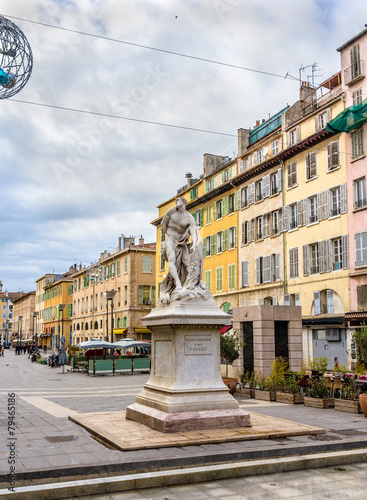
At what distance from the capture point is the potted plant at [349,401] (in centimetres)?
1248

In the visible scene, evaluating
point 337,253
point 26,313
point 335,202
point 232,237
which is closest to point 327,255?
point 337,253

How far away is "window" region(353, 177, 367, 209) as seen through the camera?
2703 centimetres

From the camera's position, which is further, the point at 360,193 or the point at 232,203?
the point at 232,203

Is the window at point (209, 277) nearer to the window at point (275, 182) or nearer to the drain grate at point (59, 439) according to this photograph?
the window at point (275, 182)

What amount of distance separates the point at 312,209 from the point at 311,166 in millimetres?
2511

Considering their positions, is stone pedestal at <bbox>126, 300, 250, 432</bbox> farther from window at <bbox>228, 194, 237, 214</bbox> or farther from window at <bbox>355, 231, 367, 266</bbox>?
window at <bbox>228, 194, 237, 214</bbox>

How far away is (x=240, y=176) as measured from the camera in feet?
129

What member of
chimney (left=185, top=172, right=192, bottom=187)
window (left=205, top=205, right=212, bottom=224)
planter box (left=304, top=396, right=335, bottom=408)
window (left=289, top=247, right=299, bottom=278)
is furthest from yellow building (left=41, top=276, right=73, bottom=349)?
planter box (left=304, top=396, right=335, bottom=408)

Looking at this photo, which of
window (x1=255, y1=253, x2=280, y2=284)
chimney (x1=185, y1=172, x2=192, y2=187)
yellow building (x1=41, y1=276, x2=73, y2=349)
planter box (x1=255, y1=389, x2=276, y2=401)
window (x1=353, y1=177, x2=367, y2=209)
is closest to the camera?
planter box (x1=255, y1=389, x2=276, y2=401)

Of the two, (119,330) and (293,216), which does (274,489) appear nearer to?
(293,216)

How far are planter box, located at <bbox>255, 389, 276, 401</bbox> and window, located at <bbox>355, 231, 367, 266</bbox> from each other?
43.5 feet

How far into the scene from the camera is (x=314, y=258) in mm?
30688

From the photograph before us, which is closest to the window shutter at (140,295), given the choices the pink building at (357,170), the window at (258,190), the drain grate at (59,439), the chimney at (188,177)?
the chimney at (188,177)

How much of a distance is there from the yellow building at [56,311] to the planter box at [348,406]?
234 ft
